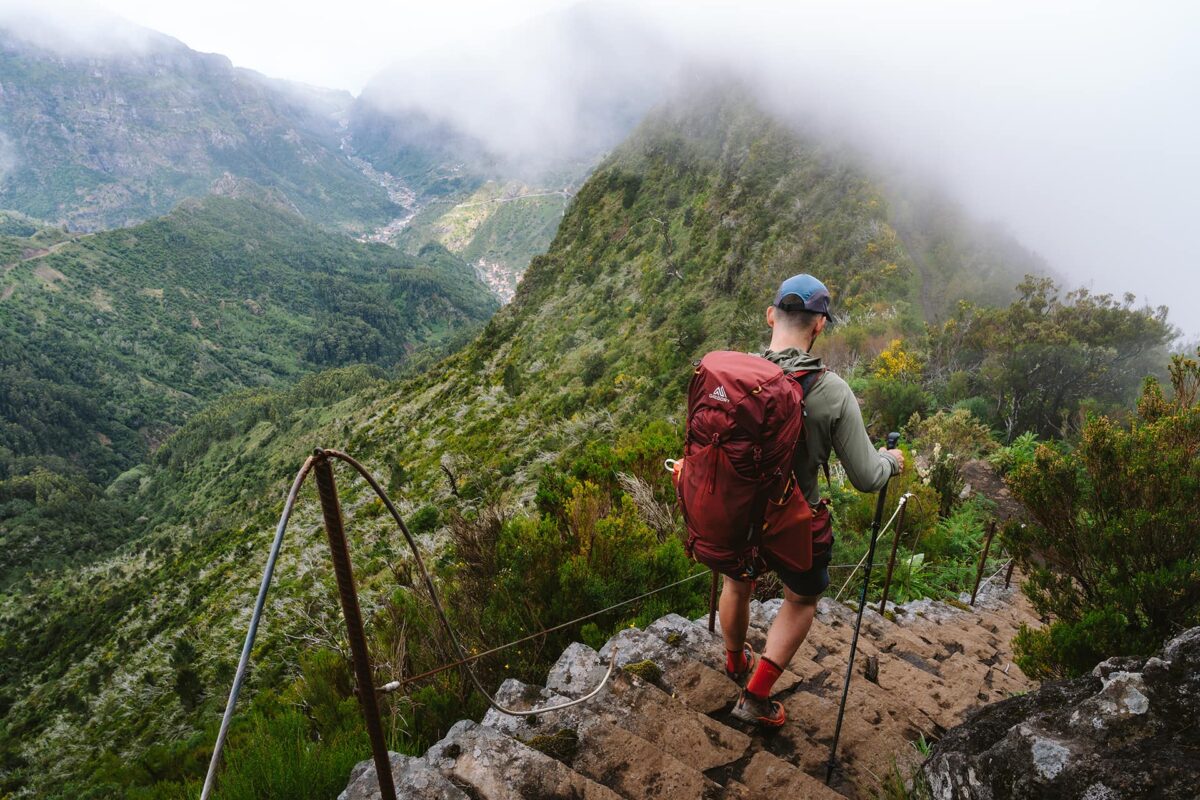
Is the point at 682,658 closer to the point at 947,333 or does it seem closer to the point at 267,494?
the point at 947,333

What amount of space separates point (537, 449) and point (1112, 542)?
16365 mm

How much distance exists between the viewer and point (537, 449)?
61.1ft

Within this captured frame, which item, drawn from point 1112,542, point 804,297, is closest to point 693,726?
point 804,297

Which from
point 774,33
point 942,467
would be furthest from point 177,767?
point 774,33

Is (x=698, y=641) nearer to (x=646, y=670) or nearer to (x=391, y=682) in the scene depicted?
(x=646, y=670)

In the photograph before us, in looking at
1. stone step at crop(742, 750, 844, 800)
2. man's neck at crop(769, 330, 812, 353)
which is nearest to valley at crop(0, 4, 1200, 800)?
stone step at crop(742, 750, 844, 800)

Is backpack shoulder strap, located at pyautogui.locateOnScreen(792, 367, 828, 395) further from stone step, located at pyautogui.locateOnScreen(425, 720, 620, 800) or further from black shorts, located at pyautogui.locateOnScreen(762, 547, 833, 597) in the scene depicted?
stone step, located at pyautogui.locateOnScreen(425, 720, 620, 800)

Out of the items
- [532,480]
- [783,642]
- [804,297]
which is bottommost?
[532,480]

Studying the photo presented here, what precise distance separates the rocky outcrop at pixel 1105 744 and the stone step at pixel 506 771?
126cm

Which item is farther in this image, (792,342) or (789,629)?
(789,629)

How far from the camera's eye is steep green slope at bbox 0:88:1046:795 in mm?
4195

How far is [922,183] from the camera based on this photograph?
21422mm

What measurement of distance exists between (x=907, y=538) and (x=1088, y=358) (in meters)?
6.53

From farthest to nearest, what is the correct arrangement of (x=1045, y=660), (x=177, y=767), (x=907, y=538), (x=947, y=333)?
1. (x=947, y=333)
2. (x=907, y=538)
3. (x=177, y=767)
4. (x=1045, y=660)
